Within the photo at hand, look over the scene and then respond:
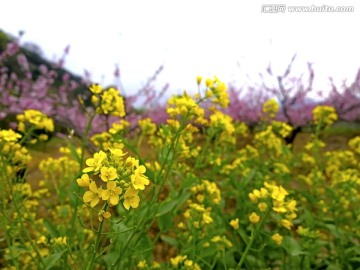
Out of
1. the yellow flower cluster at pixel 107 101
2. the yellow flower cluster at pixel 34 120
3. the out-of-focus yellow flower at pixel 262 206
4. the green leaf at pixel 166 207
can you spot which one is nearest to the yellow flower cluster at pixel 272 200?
the out-of-focus yellow flower at pixel 262 206

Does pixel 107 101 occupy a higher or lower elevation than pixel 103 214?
higher

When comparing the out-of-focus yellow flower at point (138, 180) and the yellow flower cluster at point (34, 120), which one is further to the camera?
the yellow flower cluster at point (34, 120)

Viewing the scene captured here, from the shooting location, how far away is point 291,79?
8906mm

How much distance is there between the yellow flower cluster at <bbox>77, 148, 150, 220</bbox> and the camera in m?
1.26

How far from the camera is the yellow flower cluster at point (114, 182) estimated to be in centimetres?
126

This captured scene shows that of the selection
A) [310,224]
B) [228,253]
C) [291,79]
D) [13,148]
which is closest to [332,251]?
[310,224]

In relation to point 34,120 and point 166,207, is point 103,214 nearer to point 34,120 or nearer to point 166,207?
point 166,207

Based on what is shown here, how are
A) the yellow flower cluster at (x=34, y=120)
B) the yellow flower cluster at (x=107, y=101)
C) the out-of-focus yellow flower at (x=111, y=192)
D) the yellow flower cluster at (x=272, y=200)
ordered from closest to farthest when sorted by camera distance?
the out-of-focus yellow flower at (x=111, y=192) < the yellow flower cluster at (x=272, y=200) < the yellow flower cluster at (x=107, y=101) < the yellow flower cluster at (x=34, y=120)

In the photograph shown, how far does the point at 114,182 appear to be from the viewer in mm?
1261

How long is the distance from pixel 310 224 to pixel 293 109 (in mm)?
7117

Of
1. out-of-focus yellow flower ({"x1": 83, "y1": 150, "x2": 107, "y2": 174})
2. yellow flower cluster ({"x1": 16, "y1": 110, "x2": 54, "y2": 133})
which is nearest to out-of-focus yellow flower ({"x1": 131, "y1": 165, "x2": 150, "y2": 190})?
out-of-focus yellow flower ({"x1": 83, "y1": 150, "x2": 107, "y2": 174})

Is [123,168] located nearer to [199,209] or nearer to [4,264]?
[199,209]

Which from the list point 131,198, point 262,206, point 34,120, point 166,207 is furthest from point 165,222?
point 131,198

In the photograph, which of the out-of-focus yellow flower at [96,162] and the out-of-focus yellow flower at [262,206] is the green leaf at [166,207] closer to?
the out-of-focus yellow flower at [262,206]
